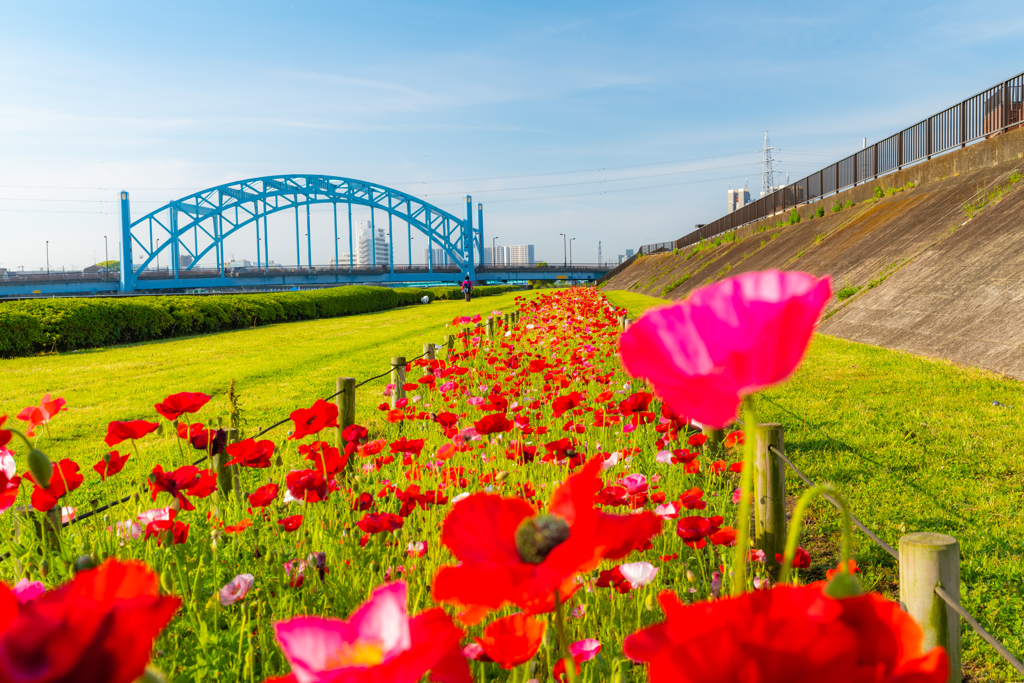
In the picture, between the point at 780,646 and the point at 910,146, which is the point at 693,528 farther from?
the point at 910,146

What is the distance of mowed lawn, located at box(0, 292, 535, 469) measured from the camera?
7.17 metres

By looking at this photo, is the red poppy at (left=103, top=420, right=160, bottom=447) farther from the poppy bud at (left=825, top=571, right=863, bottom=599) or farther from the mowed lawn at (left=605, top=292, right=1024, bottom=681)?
the mowed lawn at (left=605, top=292, right=1024, bottom=681)

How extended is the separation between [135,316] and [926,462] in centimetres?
1635

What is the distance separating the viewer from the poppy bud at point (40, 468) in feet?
3.95

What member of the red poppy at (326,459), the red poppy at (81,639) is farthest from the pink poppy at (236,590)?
the red poppy at (81,639)

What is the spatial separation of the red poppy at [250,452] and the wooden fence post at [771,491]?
6.58 ft

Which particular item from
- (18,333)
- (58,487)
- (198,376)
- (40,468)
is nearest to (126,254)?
(18,333)

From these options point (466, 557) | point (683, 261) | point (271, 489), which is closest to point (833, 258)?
point (271, 489)

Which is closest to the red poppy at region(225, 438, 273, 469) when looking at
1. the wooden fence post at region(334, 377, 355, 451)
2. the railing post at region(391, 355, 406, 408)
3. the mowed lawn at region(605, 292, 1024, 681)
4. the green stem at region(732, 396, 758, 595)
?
the wooden fence post at region(334, 377, 355, 451)

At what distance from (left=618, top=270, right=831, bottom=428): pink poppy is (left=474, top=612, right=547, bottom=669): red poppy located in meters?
0.61

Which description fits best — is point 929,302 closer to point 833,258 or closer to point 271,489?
point 833,258

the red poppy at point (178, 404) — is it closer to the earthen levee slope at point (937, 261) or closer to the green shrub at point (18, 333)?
the earthen levee slope at point (937, 261)

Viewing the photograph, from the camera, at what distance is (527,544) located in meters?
0.71

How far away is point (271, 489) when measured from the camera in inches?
83.3
